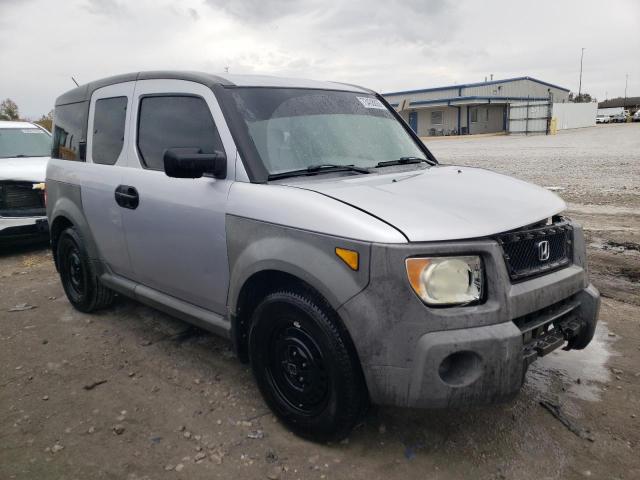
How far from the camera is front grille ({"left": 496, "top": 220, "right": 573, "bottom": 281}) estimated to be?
259cm

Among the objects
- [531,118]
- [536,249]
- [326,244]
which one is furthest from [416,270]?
[531,118]

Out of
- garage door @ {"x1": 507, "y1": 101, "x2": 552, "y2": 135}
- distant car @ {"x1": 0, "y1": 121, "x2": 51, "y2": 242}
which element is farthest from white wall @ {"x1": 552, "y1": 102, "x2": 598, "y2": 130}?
distant car @ {"x1": 0, "y1": 121, "x2": 51, "y2": 242}

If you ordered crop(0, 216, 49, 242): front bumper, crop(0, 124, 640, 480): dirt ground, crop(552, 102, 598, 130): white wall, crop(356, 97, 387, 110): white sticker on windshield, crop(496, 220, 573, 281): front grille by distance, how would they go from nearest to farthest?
crop(496, 220, 573, 281): front grille → crop(0, 124, 640, 480): dirt ground → crop(356, 97, 387, 110): white sticker on windshield → crop(0, 216, 49, 242): front bumper → crop(552, 102, 598, 130): white wall

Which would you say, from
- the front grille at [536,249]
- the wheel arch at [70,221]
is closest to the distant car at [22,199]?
the wheel arch at [70,221]

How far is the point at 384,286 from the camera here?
2.41 meters

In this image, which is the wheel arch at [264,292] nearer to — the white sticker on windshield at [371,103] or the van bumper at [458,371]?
the van bumper at [458,371]

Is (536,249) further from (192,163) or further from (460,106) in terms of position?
(460,106)

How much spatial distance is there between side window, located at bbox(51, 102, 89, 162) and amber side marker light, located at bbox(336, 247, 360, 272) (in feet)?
9.66

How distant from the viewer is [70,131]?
484cm

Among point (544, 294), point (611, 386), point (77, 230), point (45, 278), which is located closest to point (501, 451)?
point (544, 294)

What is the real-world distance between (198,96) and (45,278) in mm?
4059

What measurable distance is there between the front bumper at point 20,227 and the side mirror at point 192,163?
16.7ft

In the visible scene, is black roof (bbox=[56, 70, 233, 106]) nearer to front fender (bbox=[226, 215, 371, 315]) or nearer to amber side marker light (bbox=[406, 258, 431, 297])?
front fender (bbox=[226, 215, 371, 315])

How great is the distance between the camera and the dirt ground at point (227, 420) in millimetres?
2744
